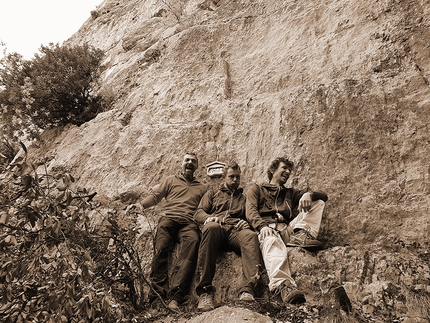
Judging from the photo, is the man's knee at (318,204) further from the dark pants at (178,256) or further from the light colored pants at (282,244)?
the dark pants at (178,256)

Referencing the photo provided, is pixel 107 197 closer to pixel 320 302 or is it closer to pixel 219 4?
pixel 320 302

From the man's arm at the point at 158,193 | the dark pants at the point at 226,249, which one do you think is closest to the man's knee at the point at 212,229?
the dark pants at the point at 226,249

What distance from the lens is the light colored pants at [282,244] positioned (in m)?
5.77

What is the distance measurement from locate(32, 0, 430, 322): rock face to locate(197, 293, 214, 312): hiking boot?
125 centimetres

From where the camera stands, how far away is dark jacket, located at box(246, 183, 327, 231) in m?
7.01

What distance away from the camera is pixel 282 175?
24.4ft

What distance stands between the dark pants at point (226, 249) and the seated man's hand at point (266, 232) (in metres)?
0.08

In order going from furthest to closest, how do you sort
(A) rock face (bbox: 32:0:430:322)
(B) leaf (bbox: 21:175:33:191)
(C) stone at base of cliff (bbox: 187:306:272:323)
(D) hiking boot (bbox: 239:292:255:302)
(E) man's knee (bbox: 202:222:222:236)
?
(A) rock face (bbox: 32:0:430:322) → (E) man's knee (bbox: 202:222:222:236) → (D) hiking boot (bbox: 239:292:255:302) → (C) stone at base of cliff (bbox: 187:306:272:323) → (B) leaf (bbox: 21:175:33:191)

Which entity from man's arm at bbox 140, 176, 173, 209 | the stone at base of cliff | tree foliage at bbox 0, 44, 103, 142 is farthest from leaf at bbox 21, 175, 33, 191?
tree foliage at bbox 0, 44, 103, 142

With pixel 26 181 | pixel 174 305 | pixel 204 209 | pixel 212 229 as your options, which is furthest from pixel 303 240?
pixel 26 181

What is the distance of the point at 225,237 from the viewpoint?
6742 mm

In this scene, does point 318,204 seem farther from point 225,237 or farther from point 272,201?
point 225,237

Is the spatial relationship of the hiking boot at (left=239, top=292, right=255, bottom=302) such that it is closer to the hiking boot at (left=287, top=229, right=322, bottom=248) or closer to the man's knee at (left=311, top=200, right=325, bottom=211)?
the hiking boot at (left=287, top=229, right=322, bottom=248)

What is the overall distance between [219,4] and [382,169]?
9.03 meters
